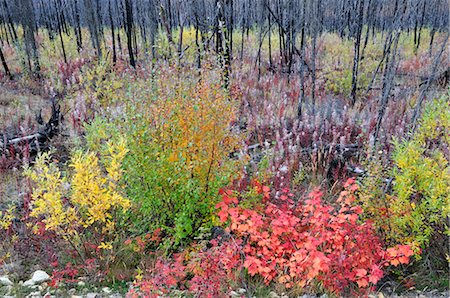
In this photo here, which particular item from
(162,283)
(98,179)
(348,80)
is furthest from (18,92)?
(348,80)

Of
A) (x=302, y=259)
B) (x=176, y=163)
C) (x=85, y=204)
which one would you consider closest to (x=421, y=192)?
(x=302, y=259)

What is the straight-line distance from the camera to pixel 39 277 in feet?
11.0

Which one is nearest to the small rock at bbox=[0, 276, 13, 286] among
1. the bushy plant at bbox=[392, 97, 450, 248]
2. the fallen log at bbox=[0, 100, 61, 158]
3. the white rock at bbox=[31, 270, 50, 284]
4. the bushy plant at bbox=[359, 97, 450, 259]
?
the white rock at bbox=[31, 270, 50, 284]

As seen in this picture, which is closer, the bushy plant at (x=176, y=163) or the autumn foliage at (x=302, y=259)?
the autumn foliage at (x=302, y=259)

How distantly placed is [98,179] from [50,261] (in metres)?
1.11

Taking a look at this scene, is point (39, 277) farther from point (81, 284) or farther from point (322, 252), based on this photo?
point (322, 252)

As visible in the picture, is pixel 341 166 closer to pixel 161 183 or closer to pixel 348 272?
pixel 348 272

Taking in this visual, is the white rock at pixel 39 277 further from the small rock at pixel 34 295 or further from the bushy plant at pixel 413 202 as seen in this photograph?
the bushy plant at pixel 413 202

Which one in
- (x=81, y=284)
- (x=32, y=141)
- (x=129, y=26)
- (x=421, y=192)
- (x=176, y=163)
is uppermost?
(x=129, y=26)

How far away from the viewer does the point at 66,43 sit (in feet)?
50.4

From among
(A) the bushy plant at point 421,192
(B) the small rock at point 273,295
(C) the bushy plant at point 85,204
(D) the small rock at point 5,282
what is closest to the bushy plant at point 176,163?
(C) the bushy plant at point 85,204

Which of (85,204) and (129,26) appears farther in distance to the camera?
(129,26)

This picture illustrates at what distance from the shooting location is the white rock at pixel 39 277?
334cm

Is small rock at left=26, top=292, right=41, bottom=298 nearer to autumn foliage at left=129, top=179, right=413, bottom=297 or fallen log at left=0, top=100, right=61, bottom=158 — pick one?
autumn foliage at left=129, top=179, right=413, bottom=297
